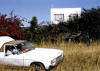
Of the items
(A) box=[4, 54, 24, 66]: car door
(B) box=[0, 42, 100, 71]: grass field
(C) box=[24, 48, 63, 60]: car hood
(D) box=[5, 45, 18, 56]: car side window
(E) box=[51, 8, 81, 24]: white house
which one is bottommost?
(B) box=[0, 42, 100, 71]: grass field

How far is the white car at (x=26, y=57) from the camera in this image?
6.02m

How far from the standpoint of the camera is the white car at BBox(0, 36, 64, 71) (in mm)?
6020

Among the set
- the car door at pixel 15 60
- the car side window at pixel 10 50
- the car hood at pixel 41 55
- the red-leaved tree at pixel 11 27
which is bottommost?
the car door at pixel 15 60

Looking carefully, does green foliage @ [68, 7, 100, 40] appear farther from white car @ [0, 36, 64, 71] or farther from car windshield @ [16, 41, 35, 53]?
car windshield @ [16, 41, 35, 53]

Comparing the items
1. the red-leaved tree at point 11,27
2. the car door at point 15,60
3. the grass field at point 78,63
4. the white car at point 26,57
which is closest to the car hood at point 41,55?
the white car at point 26,57

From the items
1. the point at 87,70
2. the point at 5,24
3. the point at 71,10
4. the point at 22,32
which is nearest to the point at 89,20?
the point at 22,32

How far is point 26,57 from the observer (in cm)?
620

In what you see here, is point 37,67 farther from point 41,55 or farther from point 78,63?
point 78,63

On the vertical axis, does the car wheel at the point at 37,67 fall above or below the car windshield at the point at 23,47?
below

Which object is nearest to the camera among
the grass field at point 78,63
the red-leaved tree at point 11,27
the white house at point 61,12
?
the grass field at point 78,63

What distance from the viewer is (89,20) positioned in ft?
39.9

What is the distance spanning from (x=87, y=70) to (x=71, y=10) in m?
23.3

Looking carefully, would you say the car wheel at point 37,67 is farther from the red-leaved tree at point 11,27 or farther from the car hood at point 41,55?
the red-leaved tree at point 11,27

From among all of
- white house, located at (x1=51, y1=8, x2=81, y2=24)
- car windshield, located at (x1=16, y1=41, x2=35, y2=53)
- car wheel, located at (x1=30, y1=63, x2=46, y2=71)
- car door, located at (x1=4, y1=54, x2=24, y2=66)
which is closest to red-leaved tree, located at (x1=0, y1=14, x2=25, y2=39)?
car windshield, located at (x1=16, y1=41, x2=35, y2=53)
